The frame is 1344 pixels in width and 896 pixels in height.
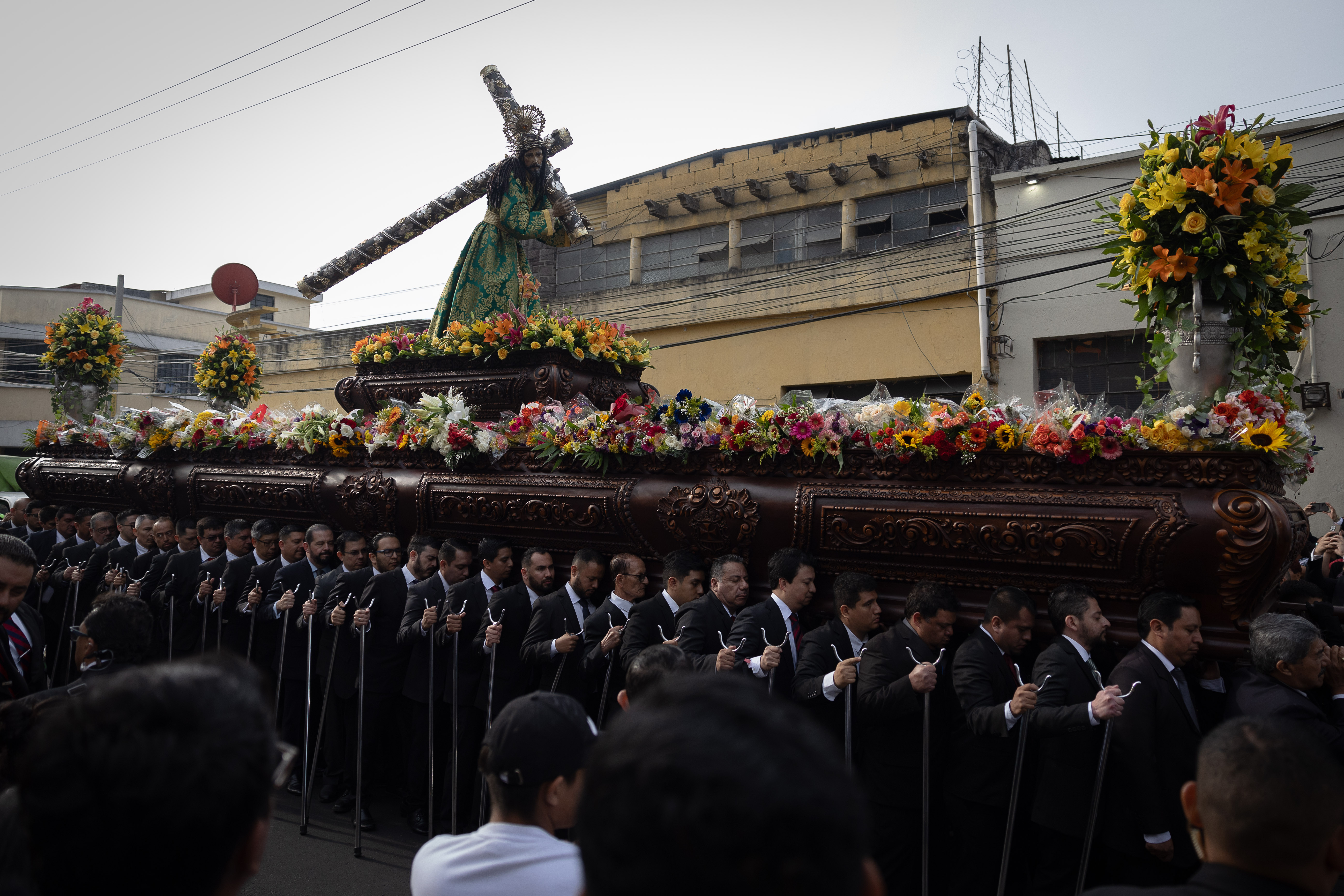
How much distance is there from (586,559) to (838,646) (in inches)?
74.7

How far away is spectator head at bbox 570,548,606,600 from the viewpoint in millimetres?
5840

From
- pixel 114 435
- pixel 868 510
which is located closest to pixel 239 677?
pixel 868 510

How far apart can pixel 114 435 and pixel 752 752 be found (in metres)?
10.2

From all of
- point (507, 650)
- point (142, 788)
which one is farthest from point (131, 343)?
point (142, 788)

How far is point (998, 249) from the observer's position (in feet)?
46.8

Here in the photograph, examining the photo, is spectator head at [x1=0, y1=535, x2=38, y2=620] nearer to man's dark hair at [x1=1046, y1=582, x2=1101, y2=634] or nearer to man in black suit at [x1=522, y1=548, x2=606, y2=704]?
man in black suit at [x1=522, y1=548, x2=606, y2=704]

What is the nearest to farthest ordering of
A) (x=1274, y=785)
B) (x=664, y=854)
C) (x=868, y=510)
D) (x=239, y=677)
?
(x=664, y=854) → (x=239, y=677) → (x=1274, y=785) → (x=868, y=510)

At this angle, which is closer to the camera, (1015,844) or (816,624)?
(1015,844)

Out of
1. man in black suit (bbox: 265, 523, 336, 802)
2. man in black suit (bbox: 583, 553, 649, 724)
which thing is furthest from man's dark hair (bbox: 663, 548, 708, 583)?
man in black suit (bbox: 265, 523, 336, 802)

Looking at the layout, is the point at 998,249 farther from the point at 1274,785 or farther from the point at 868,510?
the point at 1274,785

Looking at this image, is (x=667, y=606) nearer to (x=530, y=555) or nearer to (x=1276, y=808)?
(x=530, y=555)

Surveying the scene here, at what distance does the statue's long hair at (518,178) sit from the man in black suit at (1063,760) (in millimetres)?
6107

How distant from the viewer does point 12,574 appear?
385cm

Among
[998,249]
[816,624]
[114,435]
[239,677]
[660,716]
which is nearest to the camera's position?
[660,716]
